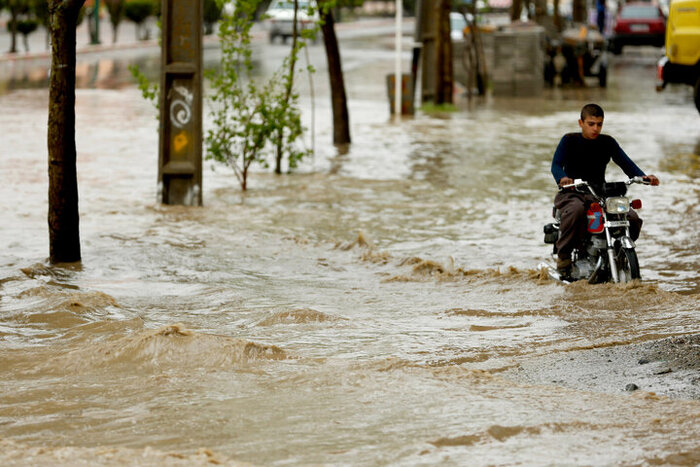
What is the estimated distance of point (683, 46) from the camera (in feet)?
63.6

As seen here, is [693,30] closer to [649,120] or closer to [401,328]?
[649,120]

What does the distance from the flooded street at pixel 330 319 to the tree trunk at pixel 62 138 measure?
265mm

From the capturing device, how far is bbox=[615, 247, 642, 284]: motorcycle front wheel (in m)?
7.89

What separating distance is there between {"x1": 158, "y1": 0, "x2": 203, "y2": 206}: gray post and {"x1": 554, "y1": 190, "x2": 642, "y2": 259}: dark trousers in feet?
15.9

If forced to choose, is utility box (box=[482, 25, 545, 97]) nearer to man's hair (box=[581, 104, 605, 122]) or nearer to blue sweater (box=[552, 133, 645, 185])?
blue sweater (box=[552, 133, 645, 185])

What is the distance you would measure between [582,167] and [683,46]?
39.0 ft

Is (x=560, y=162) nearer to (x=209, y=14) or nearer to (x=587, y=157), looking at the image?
(x=587, y=157)

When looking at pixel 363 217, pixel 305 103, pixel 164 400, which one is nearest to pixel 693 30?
pixel 305 103

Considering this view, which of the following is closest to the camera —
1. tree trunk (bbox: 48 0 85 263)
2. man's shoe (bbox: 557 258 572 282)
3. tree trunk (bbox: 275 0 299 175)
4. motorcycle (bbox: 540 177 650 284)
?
motorcycle (bbox: 540 177 650 284)

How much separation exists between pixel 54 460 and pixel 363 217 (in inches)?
290

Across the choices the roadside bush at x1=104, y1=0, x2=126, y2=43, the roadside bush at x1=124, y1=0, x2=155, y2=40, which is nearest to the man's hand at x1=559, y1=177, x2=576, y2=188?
the roadside bush at x1=104, y1=0, x2=126, y2=43

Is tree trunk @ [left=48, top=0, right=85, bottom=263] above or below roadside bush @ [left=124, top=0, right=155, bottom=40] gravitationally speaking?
below

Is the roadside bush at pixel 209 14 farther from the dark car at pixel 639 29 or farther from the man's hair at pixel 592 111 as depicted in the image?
the man's hair at pixel 592 111

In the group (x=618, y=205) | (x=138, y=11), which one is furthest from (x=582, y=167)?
(x=138, y=11)
